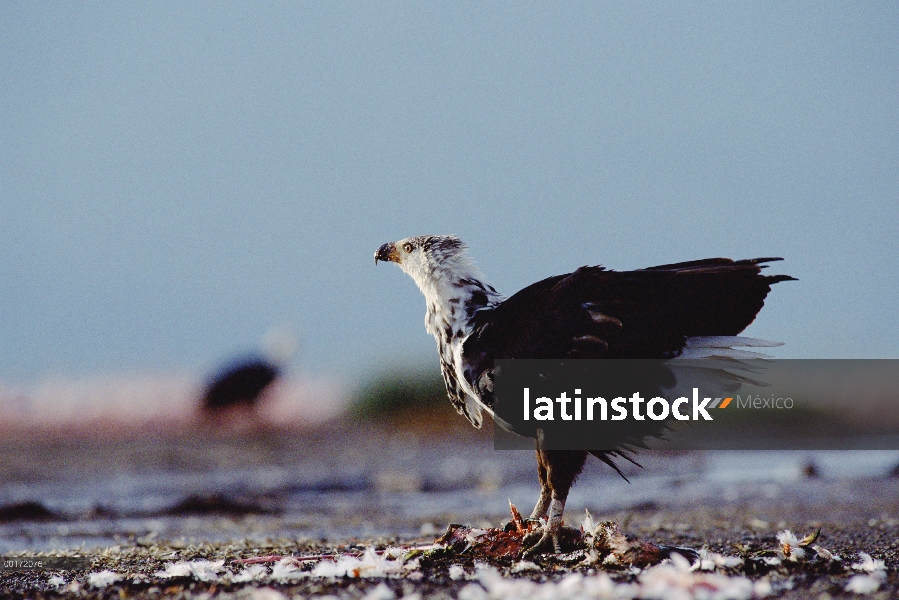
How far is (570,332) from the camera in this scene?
5062 mm

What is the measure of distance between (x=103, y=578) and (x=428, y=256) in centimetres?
262

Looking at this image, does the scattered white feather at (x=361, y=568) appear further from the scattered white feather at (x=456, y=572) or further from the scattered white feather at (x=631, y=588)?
the scattered white feather at (x=631, y=588)

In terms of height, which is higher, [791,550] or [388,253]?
[388,253]

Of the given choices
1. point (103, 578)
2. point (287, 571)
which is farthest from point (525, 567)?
point (103, 578)

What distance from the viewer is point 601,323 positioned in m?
5.05

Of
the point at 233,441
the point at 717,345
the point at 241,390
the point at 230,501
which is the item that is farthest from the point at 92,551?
the point at 233,441

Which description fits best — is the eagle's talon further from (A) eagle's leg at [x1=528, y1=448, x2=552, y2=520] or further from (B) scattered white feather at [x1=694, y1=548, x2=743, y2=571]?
(B) scattered white feather at [x1=694, y1=548, x2=743, y2=571]

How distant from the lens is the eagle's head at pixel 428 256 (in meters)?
5.79

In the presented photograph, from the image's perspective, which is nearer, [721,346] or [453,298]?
[721,346]

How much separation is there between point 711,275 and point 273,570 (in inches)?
114

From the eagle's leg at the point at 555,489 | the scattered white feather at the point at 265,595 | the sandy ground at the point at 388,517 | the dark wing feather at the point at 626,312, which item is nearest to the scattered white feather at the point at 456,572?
the sandy ground at the point at 388,517

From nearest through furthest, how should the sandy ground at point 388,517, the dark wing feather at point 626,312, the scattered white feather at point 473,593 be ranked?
the scattered white feather at point 473,593 < the sandy ground at point 388,517 < the dark wing feather at point 626,312

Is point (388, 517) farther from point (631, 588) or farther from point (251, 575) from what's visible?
point (631, 588)

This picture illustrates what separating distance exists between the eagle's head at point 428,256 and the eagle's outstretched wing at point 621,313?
0.59 m
